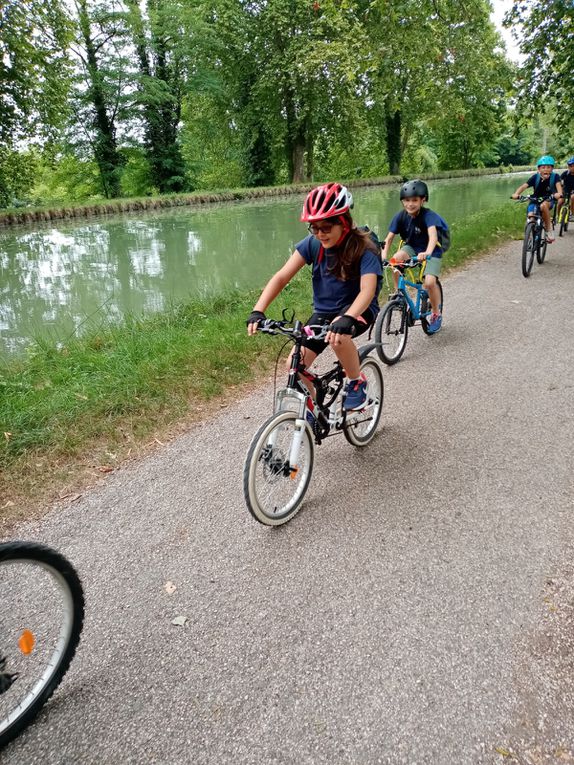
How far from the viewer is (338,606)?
2.49 metres

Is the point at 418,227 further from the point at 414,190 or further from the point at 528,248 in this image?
the point at 528,248

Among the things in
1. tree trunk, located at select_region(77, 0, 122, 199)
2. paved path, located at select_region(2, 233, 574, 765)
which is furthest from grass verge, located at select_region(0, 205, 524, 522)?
tree trunk, located at select_region(77, 0, 122, 199)

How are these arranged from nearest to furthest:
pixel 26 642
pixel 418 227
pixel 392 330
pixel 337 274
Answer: pixel 26 642 < pixel 337 274 < pixel 392 330 < pixel 418 227

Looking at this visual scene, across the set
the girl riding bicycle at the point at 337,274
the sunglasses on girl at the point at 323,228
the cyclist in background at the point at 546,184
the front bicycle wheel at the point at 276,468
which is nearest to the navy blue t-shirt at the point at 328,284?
the girl riding bicycle at the point at 337,274

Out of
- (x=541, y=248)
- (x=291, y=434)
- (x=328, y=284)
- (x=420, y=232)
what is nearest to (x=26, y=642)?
(x=291, y=434)

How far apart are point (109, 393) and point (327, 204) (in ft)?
9.75

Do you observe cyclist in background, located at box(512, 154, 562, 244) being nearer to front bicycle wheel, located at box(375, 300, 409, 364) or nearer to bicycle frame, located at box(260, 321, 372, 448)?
front bicycle wheel, located at box(375, 300, 409, 364)

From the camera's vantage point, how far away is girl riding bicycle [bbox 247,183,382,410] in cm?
284

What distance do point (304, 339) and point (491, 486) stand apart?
5.61 feet

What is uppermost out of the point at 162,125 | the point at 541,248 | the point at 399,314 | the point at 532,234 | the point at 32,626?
the point at 162,125

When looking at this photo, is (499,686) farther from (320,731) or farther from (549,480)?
(549,480)

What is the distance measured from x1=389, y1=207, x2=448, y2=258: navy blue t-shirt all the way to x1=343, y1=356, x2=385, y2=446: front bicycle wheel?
2.38 m

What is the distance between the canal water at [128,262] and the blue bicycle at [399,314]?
4.38m

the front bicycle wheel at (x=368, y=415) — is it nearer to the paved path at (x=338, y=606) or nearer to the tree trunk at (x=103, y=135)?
the paved path at (x=338, y=606)
